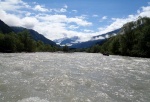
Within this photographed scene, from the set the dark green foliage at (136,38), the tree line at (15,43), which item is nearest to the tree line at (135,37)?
the dark green foliage at (136,38)

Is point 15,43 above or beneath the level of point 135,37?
beneath

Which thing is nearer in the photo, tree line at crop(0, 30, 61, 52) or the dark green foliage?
the dark green foliage

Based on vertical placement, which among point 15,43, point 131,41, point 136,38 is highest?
point 136,38

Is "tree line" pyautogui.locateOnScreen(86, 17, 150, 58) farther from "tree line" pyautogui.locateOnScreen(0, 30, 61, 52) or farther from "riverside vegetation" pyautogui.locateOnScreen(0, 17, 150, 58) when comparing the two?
"tree line" pyautogui.locateOnScreen(0, 30, 61, 52)

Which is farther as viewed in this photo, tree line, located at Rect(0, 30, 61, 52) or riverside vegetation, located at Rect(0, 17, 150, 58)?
tree line, located at Rect(0, 30, 61, 52)

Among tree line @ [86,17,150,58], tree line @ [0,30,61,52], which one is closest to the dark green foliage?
tree line @ [86,17,150,58]

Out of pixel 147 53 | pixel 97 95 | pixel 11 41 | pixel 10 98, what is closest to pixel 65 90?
pixel 97 95

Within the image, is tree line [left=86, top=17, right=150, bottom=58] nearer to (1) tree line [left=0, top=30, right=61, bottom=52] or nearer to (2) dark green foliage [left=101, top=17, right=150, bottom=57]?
(2) dark green foliage [left=101, top=17, right=150, bottom=57]

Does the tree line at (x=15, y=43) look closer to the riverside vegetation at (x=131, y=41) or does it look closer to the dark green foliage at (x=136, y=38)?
the riverside vegetation at (x=131, y=41)

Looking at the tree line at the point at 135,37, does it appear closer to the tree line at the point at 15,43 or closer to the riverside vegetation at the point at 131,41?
the riverside vegetation at the point at 131,41

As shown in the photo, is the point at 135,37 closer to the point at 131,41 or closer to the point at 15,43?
the point at 131,41

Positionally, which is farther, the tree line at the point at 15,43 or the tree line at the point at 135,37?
the tree line at the point at 15,43

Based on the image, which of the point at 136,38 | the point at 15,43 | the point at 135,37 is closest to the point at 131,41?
the point at 135,37

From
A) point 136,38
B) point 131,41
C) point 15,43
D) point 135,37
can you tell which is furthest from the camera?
point 15,43
